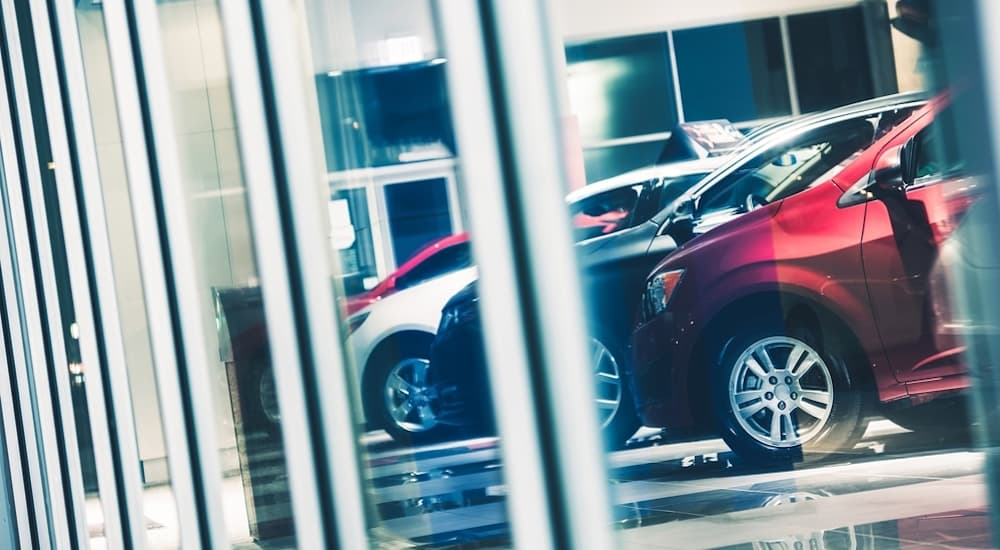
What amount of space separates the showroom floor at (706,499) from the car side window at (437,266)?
18 centimetres


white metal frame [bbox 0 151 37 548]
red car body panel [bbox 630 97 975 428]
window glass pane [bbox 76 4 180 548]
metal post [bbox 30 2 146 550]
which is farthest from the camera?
red car body panel [bbox 630 97 975 428]

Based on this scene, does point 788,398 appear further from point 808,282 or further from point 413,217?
point 413,217

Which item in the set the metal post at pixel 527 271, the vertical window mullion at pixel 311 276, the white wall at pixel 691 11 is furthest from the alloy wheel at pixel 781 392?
the metal post at pixel 527 271

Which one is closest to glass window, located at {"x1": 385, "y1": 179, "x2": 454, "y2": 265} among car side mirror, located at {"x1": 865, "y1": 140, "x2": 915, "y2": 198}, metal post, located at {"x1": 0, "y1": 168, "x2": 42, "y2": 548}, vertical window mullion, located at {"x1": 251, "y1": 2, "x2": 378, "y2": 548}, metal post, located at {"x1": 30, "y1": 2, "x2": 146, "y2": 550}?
vertical window mullion, located at {"x1": 251, "y1": 2, "x2": 378, "y2": 548}

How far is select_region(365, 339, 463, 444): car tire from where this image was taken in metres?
1.50

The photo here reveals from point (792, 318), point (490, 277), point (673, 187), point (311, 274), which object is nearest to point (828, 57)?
point (673, 187)

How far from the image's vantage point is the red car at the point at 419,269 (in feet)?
4.53

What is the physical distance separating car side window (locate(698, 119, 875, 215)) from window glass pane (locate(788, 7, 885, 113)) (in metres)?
0.26

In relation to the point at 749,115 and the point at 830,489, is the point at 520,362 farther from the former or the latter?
the point at 749,115

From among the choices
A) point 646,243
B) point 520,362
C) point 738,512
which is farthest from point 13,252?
point 520,362

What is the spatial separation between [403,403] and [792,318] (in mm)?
1995

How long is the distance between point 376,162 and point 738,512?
190 cm

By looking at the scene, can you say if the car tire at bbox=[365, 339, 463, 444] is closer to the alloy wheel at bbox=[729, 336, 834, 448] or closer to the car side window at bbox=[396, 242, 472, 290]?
the car side window at bbox=[396, 242, 472, 290]

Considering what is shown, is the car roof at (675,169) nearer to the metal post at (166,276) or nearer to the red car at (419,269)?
the red car at (419,269)
